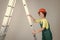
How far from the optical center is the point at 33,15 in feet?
7.15

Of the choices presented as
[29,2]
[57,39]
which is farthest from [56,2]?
[57,39]

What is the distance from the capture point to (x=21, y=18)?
2197 mm

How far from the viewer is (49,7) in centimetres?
218

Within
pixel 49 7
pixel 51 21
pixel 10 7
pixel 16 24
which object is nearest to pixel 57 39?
pixel 51 21

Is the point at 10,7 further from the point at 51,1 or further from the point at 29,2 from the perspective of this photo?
the point at 51,1

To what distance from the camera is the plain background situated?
2.18 m

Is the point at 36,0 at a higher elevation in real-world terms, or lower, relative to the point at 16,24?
higher

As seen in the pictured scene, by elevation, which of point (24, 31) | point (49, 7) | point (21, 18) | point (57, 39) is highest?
point (49, 7)

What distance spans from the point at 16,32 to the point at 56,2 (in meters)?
0.72

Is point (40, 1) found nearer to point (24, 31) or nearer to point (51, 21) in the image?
point (51, 21)

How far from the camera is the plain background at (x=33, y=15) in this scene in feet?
7.15

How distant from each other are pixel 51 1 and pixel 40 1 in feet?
0.52

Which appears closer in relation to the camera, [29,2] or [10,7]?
[10,7]

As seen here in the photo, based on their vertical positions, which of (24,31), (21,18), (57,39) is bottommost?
(57,39)
